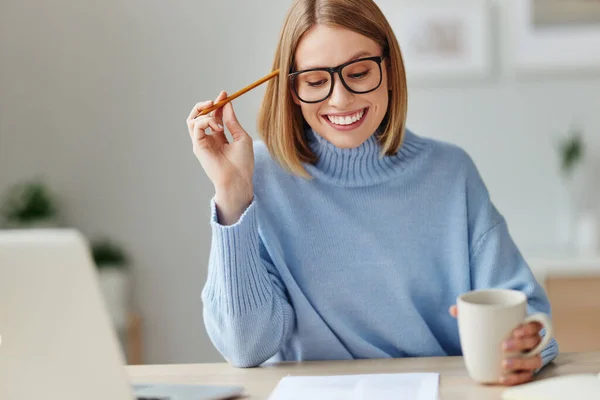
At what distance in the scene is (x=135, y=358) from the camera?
10.5ft

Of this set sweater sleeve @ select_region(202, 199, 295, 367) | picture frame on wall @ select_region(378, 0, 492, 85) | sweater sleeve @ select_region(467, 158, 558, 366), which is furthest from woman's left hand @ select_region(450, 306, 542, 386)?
picture frame on wall @ select_region(378, 0, 492, 85)

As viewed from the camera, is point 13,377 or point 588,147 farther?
point 588,147

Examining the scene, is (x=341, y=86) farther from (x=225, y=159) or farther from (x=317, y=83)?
(x=225, y=159)

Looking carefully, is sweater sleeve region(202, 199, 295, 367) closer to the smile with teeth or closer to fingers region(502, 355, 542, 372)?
the smile with teeth

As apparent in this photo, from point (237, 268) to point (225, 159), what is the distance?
0.18 meters

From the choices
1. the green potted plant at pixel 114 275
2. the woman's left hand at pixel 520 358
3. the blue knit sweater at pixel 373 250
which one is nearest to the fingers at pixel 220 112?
the blue knit sweater at pixel 373 250

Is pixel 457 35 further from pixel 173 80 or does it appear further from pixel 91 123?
pixel 91 123

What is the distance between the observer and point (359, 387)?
1.07m

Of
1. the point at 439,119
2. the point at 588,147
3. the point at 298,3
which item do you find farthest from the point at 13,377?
the point at 588,147

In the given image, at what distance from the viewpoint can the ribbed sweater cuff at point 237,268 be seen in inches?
48.7

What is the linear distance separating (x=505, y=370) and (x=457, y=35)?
7.55ft

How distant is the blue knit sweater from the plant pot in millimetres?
1733

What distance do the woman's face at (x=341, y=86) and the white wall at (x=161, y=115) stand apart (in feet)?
6.06

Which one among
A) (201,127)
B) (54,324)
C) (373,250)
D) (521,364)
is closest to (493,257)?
(373,250)
